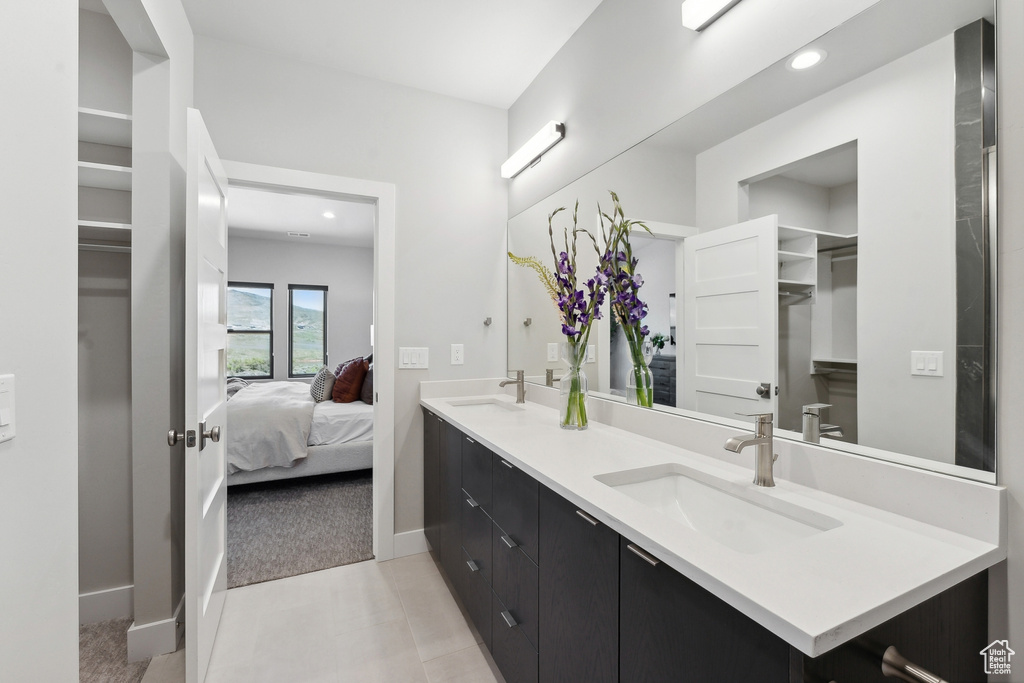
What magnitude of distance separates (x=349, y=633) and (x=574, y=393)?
135cm

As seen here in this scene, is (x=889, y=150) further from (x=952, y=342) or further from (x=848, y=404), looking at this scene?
(x=848, y=404)

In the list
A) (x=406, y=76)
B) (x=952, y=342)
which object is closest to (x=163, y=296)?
(x=406, y=76)

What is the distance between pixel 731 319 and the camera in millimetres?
1370

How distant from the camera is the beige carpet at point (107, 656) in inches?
65.1

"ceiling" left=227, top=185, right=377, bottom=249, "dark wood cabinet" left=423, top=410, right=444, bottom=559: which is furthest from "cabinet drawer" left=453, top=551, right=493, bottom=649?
"ceiling" left=227, top=185, right=377, bottom=249

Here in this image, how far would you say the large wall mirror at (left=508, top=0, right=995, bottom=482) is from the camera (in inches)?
34.1

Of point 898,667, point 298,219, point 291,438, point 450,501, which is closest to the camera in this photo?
point 898,667

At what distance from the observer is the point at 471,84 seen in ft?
8.45

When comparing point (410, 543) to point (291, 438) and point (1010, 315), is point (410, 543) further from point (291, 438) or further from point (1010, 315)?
point (1010, 315)

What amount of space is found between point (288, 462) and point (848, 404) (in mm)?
3559

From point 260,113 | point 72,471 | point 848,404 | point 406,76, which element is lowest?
point 72,471

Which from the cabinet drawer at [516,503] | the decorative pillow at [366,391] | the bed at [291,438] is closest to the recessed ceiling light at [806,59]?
the cabinet drawer at [516,503]

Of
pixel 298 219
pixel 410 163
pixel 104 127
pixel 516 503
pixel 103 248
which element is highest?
pixel 298 219

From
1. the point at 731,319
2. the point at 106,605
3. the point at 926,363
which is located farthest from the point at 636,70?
the point at 106,605
